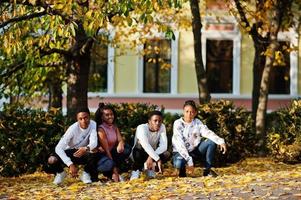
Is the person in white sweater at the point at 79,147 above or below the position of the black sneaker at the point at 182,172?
above

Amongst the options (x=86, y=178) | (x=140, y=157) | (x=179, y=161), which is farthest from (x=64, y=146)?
(x=179, y=161)

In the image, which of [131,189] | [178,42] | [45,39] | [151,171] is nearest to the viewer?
[131,189]

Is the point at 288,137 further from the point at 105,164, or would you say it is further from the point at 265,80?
the point at 105,164

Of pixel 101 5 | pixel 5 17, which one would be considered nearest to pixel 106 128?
pixel 101 5

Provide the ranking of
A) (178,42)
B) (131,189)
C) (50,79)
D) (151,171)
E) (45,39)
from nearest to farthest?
(131,189), (151,171), (45,39), (50,79), (178,42)

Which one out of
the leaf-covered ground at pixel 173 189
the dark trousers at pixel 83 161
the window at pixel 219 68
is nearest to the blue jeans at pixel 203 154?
the leaf-covered ground at pixel 173 189

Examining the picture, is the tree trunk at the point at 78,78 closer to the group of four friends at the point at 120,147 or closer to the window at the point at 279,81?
the group of four friends at the point at 120,147

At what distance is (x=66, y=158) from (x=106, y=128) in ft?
2.71

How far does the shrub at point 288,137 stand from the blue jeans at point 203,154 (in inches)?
125

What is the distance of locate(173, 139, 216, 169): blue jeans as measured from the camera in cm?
1164

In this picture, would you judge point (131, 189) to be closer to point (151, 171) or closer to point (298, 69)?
point (151, 171)

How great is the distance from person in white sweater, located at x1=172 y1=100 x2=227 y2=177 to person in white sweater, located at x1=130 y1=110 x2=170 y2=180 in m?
0.21

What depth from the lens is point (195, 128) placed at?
464 inches

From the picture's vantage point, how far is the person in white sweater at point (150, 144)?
37.6 ft
